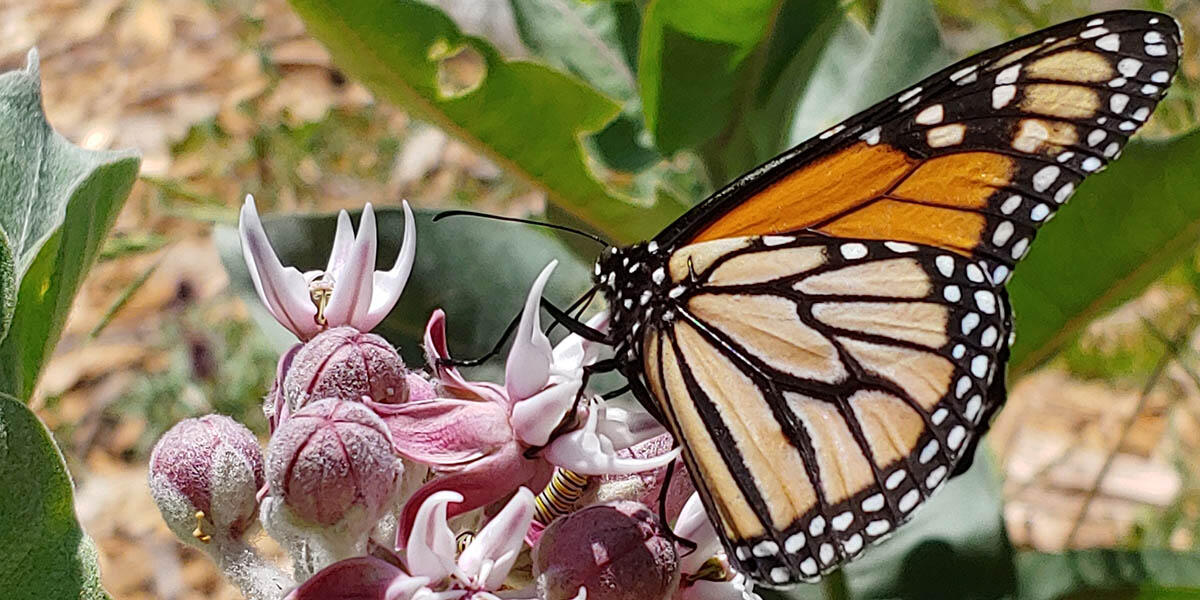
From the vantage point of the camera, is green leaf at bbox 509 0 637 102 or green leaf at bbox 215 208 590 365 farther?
green leaf at bbox 509 0 637 102

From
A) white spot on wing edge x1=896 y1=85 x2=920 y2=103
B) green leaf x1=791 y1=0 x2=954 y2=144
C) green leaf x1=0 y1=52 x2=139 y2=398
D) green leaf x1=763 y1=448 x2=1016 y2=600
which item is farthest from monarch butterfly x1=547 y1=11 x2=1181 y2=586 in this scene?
green leaf x1=791 y1=0 x2=954 y2=144

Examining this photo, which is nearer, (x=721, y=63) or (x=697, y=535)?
(x=697, y=535)

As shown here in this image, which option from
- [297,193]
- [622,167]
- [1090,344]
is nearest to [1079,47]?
[622,167]

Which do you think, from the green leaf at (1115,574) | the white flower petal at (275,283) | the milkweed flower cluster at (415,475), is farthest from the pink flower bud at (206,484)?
the green leaf at (1115,574)

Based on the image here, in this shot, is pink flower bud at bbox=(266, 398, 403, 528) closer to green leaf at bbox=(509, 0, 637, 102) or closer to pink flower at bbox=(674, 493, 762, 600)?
pink flower at bbox=(674, 493, 762, 600)

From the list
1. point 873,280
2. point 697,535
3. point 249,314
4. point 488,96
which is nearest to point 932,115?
point 873,280

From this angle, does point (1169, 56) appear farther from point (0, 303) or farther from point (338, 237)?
point (0, 303)

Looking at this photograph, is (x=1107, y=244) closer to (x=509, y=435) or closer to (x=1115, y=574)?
(x=1115, y=574)

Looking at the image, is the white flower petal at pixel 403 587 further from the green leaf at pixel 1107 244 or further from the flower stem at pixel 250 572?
the green leaf at pixel 1107 244
